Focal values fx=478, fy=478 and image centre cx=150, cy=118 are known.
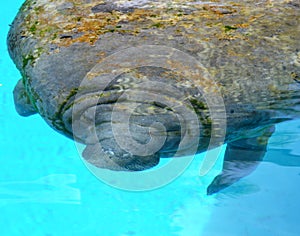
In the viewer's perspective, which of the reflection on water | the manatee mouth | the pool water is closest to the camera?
the manatee mouth

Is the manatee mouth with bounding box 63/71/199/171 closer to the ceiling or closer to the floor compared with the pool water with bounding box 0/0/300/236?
closer to the ceiling

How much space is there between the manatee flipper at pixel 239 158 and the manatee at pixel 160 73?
2.13ft

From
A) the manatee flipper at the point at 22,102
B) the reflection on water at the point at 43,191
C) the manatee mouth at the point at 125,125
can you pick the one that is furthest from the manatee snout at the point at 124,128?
the reflection on water at the point at 43,191

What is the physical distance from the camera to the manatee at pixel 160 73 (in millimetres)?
1675

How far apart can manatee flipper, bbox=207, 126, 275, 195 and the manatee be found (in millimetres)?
649

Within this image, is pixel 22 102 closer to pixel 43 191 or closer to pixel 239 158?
pixel 43 191

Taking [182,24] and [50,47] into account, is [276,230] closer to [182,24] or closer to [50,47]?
[182,24]

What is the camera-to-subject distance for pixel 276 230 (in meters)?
3.11

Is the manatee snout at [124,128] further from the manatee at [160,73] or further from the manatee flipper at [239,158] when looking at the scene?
the manatee flipper at [239,158]

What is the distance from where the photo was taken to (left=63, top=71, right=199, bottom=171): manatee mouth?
167 cm

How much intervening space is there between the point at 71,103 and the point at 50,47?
0.80 feet

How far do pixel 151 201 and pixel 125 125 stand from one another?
1.73 meters

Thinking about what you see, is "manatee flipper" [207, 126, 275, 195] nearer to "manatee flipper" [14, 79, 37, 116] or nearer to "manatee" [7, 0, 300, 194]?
"manatee" [7, 0, 300, 194]

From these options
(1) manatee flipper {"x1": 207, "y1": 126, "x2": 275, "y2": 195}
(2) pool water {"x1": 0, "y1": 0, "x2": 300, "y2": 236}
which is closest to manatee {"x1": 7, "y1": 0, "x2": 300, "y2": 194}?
(1) manatee flipper {"x1": 207, "y1": 126, "x2": 275, "y2": 195}
